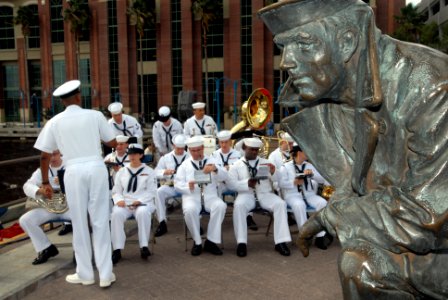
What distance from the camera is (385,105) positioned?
148cm

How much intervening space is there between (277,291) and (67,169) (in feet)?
8.56

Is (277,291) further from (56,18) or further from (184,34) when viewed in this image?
(56,18)

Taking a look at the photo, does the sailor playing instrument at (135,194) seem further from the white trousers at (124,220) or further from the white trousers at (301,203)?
the white trousers at (301,203)

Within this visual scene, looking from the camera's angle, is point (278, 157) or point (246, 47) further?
point (246, 47)

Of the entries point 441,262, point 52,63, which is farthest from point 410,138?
point 52,63

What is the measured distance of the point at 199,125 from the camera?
35.1ft

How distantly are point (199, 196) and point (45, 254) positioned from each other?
7.82ft

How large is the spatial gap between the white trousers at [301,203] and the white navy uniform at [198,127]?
11.8ft

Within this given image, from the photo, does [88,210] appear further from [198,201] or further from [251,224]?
[251,224]

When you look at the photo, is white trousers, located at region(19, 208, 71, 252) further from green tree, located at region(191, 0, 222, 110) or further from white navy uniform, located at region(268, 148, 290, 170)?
green tree, located at region(191, 0, 222, 110)

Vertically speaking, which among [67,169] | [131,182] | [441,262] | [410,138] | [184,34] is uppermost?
[184,34]

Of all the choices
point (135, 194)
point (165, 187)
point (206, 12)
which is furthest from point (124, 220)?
point (206, 12)

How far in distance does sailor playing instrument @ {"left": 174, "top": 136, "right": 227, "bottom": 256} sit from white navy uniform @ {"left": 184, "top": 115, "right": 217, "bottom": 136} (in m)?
2.51

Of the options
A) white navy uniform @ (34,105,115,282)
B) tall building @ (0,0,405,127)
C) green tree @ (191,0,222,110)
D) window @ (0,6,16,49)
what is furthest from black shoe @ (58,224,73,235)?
window @ (0,6,16,49)
